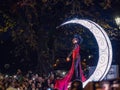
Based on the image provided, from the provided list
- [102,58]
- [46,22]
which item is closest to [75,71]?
[102,58]

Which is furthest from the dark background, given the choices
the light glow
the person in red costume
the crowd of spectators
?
the light glow

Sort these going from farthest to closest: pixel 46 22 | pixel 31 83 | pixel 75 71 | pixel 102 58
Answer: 1. pixel 46 22
2. pixel 31 83
3. pixel 75 71
4. pixel 102 58

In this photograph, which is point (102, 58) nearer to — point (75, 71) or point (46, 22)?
point (75, 71)

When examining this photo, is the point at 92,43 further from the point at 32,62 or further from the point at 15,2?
the point at 15,2

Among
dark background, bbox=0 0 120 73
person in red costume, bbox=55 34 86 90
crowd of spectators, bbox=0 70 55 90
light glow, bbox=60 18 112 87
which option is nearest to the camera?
light glow, bbox=60 18 112 87

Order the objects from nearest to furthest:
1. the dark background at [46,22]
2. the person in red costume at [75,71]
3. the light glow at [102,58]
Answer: the light glow at [102,58], the person in red costume at [75,71], the dark background at [46,22]

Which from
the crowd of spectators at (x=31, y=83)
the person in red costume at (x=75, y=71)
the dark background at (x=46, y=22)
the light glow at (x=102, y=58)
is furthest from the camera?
the dark background at (x=46, y=22)

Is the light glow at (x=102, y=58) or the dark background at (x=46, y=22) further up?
the dark background at (x=46, y=22)

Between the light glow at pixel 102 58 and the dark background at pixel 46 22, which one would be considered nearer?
the light glow at pixel 102 58

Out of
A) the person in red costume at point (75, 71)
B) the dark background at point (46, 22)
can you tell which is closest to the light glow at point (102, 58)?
the person in red costume at point (75, 71)

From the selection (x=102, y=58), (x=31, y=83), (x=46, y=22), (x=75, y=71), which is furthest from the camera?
(x=46, y=22)

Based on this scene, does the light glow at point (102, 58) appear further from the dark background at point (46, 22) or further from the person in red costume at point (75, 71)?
the dark background at point (46, 22)

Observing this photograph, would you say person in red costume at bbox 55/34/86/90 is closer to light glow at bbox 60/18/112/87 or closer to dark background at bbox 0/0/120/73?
light glow at bbox 60/18/112/87

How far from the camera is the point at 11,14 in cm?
2303
